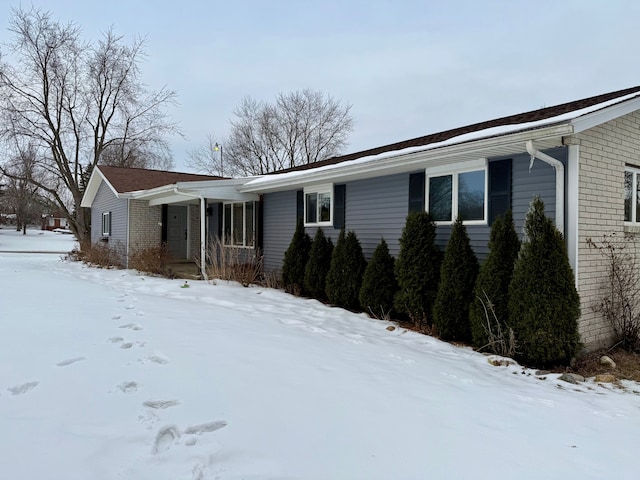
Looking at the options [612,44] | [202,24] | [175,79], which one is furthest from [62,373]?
[175,79]

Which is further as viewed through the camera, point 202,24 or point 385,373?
point 202,24

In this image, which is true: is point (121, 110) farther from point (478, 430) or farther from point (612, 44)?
point (478, 430)

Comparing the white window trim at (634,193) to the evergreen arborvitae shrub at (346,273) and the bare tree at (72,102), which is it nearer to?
the evergreen arborvitae shrub at (346,273)

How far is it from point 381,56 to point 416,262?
14.6 m

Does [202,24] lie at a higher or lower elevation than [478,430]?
higher

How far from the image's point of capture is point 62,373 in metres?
3.13

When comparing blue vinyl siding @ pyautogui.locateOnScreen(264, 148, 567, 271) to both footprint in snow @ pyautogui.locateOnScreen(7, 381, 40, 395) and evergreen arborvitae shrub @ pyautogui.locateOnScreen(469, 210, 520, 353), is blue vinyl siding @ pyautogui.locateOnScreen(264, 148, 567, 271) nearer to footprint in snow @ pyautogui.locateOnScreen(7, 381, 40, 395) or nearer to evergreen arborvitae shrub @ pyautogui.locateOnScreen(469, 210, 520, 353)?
evergreen arborvitae shrub @ pyautogui.locateOnScreen(469, 210, 520, 353)

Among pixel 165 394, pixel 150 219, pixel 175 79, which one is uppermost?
pixel 175 79

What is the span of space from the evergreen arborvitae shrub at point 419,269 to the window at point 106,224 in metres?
13.1

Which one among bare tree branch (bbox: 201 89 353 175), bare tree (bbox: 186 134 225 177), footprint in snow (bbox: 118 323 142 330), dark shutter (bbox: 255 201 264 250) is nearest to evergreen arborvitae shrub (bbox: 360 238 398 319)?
footprint in snow (bbox: 118 323 142 330)

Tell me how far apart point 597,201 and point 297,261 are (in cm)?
545

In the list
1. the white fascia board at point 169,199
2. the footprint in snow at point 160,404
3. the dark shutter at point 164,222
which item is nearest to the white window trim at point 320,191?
the white fascia board at point 169,199

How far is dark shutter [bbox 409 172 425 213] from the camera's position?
6.97m

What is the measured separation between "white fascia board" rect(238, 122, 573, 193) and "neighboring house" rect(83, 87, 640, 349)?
0.01 meters
